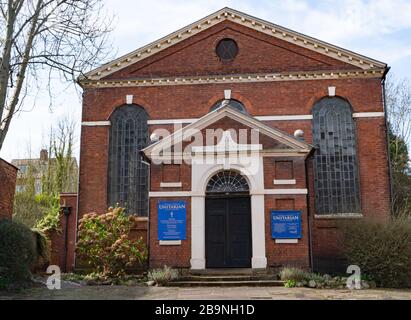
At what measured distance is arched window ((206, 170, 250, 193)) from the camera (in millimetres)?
18000

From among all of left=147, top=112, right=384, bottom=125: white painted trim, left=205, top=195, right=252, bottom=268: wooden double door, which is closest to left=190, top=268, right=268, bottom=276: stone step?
left=205, top=195, right=252, bottom=268: wooden double door

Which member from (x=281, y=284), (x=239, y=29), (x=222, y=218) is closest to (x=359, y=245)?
(x=281, y=284)

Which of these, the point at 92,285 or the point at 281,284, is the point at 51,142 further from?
the point at 281,284

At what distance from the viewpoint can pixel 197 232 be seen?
17.3 metres

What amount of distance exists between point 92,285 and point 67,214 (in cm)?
585

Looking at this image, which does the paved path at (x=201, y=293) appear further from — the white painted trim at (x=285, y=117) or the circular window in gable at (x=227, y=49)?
the circular window in gable at (x=227, y=49)

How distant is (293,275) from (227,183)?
4082 mm

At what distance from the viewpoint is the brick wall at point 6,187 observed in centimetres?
1695

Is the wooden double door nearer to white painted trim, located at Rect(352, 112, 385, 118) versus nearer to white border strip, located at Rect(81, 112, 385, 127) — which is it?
white border strip, located at Rect(81, 112, 385, 127)

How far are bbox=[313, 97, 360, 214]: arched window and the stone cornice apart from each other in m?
1.10

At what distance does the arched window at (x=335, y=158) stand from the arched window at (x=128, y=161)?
7320 mm

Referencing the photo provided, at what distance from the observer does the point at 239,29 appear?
22609 mm

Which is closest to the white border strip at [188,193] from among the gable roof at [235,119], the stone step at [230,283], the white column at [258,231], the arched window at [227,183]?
the white column at [258,231]

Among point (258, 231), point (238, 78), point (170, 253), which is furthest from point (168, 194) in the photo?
point (238, 78)
